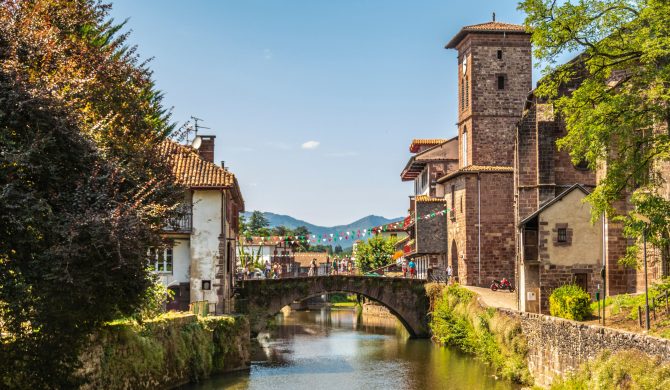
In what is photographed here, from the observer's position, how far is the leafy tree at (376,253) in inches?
3782

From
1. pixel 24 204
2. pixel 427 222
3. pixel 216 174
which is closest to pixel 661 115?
pixel 24 204

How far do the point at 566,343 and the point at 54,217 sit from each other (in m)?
15.4

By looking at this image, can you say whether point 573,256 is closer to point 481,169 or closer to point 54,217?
point 481,169

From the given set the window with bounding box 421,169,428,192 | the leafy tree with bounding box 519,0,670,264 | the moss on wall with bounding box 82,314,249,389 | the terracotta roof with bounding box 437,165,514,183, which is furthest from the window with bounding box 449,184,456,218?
the leafy tree with bounding box 519,0,670,264

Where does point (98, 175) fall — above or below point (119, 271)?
above

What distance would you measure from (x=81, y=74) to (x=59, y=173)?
4033mm

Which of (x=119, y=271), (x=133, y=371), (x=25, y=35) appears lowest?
(x=133, y=371)

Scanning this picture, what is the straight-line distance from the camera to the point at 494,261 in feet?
180

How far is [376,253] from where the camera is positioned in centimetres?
9700

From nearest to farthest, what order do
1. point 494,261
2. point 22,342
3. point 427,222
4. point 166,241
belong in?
point 22,342, point 166,241, point 494,261, point 427,222

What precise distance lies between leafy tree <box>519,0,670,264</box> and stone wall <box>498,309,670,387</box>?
121 inches

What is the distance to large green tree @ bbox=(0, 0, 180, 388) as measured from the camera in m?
18.3

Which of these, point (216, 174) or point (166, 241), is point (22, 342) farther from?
point (216, 174)

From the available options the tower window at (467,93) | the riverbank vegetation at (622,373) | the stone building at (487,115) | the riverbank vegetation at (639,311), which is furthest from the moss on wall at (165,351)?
the tower window at (467,93)
